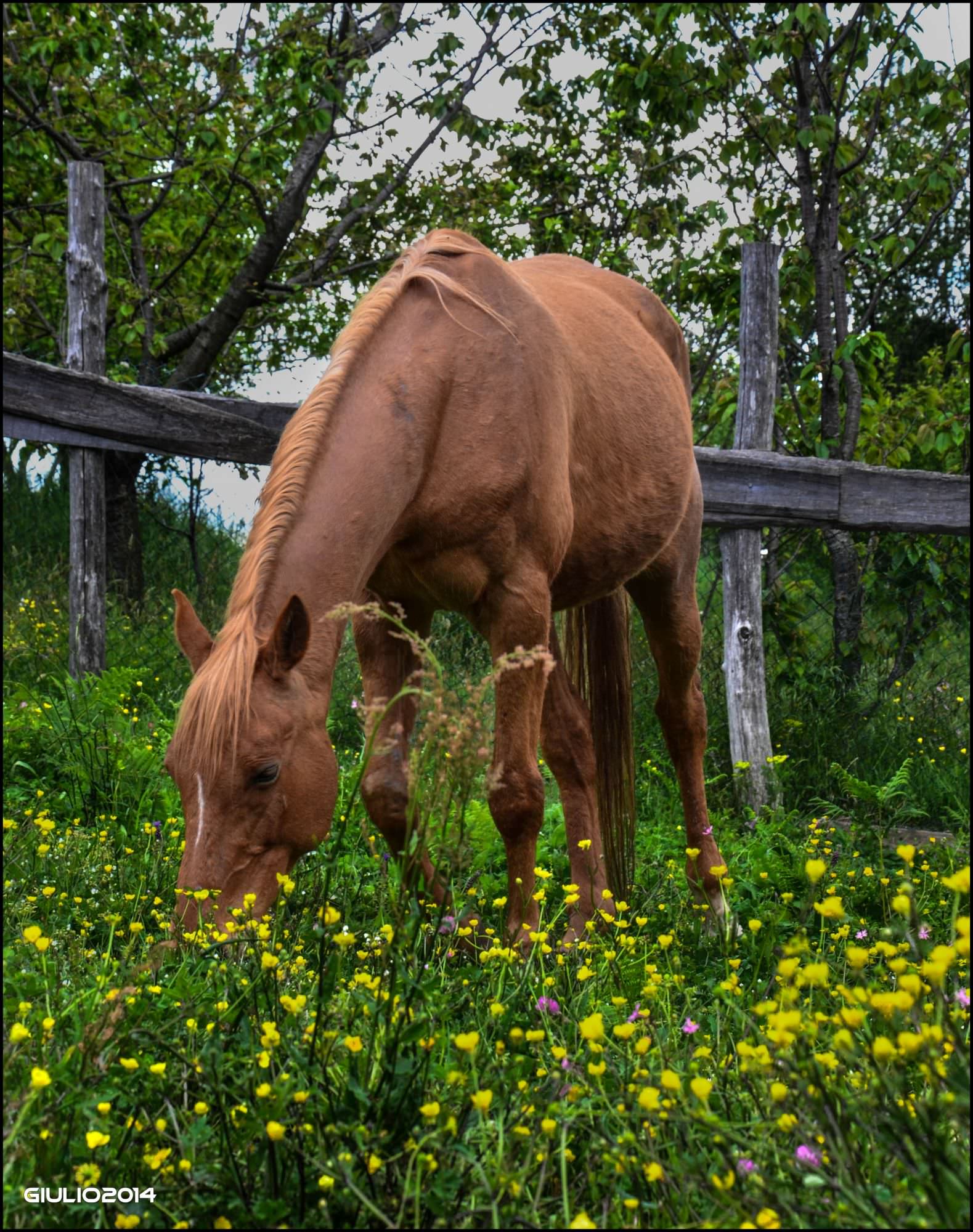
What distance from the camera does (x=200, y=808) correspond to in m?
2.71

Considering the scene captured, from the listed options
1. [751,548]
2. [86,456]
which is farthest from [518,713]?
[751,548]

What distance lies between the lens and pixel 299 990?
254 cm

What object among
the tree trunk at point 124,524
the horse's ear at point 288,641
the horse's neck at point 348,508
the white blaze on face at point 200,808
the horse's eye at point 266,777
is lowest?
the white blaze on face at point 200,808

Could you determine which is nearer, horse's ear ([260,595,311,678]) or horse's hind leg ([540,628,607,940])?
horse's ear ([260,595,311,678])

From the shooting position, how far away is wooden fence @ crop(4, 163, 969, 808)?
17.5 feet

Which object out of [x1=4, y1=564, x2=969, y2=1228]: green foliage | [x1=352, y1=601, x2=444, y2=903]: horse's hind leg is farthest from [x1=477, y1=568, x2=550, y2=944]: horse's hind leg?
[x1=4, y1=564, x2=969, y2=1228]: green foliage

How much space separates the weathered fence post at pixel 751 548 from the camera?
6.21 meters

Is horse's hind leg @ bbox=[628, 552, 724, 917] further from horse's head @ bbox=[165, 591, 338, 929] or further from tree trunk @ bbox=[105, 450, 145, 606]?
tree trunk @ bbox=[105, 450, 145, 606]

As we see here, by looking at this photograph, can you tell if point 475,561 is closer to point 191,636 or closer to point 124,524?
point 191,636

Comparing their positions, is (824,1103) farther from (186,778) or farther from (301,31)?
(301,31)

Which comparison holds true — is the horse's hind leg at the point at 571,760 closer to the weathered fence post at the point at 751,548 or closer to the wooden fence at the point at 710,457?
the wooden fence at the point at 710,457

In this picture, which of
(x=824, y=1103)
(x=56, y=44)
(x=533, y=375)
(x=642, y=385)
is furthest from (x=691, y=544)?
(x=56, y=44)

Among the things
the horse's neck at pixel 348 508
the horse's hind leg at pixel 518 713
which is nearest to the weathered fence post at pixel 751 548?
the horse's hind leg at pixel 518 713

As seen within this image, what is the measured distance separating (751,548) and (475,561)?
343 cm
